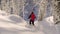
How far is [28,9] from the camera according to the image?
6819 cm

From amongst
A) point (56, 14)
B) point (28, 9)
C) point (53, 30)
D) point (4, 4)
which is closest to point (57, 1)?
point (56, 14)

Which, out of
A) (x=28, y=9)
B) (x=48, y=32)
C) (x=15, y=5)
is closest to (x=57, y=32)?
(x=48, y=32)

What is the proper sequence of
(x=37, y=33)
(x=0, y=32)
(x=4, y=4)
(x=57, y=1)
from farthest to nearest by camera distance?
(x=4, y=4) < (x=57, y=1) < (x=37, y=33) < (x=0, y=32)

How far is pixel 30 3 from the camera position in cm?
6894

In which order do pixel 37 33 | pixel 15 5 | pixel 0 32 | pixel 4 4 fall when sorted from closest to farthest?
pixel 0 32, pixel 37 33, pixel 15 5, pixel 4 4

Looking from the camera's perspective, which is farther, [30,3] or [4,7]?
[30,3]

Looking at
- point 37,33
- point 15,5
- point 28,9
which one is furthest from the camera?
point 28,9

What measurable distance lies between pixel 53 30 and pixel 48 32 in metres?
0.37

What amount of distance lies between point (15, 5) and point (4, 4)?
5605mm

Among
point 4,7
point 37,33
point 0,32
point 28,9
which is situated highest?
point 0,32

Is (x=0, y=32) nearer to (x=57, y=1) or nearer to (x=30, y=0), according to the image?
(x=57, y=1)

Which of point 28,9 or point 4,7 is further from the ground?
point 4,7

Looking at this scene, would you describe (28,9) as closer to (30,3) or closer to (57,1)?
(30,3)

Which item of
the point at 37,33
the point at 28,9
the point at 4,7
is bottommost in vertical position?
the point at 28,9
